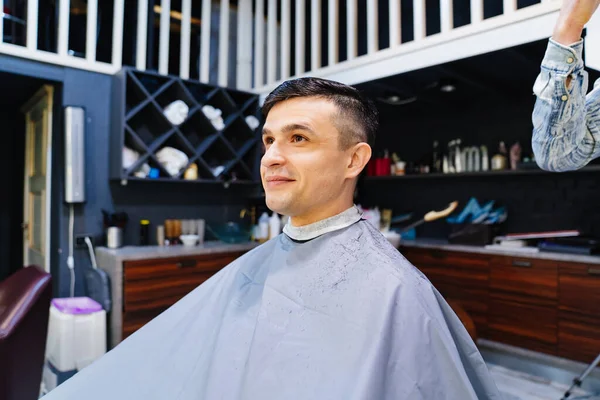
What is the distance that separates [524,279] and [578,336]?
0.44m

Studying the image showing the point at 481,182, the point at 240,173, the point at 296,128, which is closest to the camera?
the point at 296,128

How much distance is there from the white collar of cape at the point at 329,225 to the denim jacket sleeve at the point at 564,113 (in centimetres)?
47

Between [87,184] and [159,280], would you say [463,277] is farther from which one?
[87,184]

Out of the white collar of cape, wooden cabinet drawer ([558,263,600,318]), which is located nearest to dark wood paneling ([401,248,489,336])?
wooden cabinet drawer ([558,263,600,318])

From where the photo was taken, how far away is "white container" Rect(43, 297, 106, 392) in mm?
2639

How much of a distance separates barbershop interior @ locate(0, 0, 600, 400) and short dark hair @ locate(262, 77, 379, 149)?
43cm

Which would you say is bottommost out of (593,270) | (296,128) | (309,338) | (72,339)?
(72,339)

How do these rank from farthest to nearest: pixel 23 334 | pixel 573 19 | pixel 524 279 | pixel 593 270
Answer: pixel 524 279 → pixel 593 270 → pixel 23 334 → pixel 573 19

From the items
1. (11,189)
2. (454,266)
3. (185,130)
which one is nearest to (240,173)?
(185,130)

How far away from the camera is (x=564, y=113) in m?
0.94

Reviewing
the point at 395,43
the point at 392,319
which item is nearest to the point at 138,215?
the point at 395,43

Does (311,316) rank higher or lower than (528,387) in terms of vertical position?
higher

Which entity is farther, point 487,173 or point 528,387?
point 487,173

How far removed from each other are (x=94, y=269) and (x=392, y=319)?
277 centimetres
